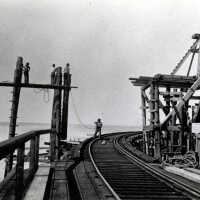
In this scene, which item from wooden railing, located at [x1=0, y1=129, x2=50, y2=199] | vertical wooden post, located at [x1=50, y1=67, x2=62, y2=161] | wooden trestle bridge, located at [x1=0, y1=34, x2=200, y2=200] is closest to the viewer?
wooden railing, located at [x1=0, y1=129, x2=50, y2=199]

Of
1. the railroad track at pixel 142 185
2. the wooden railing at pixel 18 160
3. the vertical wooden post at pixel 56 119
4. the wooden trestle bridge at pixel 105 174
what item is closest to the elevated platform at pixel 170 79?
the wooden trestle bridge at pixel 105 174

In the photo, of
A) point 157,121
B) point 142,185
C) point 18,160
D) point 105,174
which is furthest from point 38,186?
point 157,121

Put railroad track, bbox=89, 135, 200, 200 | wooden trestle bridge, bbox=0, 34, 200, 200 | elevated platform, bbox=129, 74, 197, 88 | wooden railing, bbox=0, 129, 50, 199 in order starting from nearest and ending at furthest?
1. wooden railing, bbox=0, 129, 50, 199
2. wooden trestle bridge, bbox=0, 34, 200, 200
3. railroad track, bbox=89, 135, 200, 200
4. elevated platform, bbox=129, 74, 197, 88

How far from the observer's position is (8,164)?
14.5 m

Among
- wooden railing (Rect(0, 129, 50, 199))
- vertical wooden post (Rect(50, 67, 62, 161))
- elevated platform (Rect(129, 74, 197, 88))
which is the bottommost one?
wooden railing (Rect(0, 129, 50, 199))

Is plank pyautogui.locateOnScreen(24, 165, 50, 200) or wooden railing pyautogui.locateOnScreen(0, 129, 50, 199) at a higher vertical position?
wooden railing pyautogui.locateOnScreen(0, 129, 50, 199)

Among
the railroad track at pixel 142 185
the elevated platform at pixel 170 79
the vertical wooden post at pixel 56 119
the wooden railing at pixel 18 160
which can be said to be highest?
the elevated platform at pixel 170 79

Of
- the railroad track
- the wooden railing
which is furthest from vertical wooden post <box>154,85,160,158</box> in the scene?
the wooden railing

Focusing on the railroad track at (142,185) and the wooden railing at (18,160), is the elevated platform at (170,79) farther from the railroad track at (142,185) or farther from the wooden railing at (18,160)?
the wooden railing at (18,160)

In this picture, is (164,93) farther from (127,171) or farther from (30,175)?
(30,175)

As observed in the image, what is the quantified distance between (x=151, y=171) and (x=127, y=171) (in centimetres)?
68

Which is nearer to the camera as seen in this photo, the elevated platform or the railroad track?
the railroad track

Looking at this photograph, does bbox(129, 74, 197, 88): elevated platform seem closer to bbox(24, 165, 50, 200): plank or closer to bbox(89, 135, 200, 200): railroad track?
bbox(89, 135, 200, 200): railroad track

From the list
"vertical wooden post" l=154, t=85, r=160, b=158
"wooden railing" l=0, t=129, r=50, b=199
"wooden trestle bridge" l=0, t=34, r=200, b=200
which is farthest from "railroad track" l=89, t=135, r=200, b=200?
"vertical wooden post" l=154, t=85, r=160, b=158
